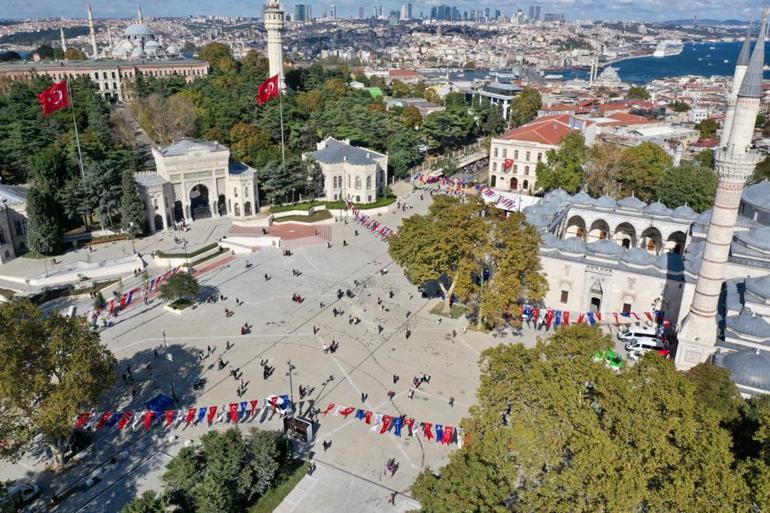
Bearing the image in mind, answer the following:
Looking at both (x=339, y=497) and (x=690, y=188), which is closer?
(x=339, y=497)

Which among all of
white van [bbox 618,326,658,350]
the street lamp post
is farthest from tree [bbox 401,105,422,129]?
the street lamp post

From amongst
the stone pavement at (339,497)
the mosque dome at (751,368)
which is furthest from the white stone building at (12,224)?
the mosque dome at (751,368)

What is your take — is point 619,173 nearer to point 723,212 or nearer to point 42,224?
point 723,212

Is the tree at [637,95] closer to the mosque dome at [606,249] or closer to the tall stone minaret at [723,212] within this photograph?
the mosque dome at [606,249]

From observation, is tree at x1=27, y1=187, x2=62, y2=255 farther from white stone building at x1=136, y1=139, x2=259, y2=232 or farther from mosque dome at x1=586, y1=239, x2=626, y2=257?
mosque dome at x1=586, y1=239, x2=626, y2=257

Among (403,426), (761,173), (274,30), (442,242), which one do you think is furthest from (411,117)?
(403,426)

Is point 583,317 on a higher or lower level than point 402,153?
lower

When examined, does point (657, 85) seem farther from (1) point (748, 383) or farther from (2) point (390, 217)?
(1) point (748, 383)
